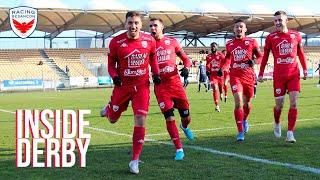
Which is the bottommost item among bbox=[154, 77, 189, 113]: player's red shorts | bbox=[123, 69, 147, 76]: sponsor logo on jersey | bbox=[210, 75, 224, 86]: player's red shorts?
bbox=[210, 75, 224, 86]: player's red shorts

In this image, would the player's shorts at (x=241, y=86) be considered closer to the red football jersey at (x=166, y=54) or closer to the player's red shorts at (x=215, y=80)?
the red football jersey at (x=166, y=54)

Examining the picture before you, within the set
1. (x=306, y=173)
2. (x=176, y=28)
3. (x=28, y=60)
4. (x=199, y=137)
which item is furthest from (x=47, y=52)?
(x=306, y=173)

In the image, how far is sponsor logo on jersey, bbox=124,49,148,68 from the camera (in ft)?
22.4

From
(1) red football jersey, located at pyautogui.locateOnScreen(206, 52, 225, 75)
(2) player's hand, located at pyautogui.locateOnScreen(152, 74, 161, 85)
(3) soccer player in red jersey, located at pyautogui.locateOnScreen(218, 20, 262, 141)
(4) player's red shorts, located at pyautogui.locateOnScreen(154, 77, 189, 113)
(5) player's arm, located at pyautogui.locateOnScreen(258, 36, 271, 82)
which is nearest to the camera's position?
(2) player's hand, located at pyautogui.locateOnScreen(152, 74, 161, 85)

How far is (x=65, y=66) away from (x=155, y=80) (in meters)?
44.4

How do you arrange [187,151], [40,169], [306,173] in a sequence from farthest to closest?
[187,151] < [40,169] < [306,173]

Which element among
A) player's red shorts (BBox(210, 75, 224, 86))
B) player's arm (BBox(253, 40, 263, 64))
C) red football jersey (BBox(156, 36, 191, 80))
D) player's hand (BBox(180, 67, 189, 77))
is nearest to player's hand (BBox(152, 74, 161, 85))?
player's hand (BBox(180, 67, 189, 77))

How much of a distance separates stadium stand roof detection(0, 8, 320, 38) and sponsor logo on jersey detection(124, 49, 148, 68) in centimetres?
4061

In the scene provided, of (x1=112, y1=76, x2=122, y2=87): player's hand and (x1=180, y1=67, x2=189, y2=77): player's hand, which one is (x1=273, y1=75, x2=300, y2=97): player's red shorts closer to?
(x1=180, y1=67, x2=189, y2=77): player's hand

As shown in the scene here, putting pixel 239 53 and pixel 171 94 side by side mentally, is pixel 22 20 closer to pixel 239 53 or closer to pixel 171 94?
pixel 239 53

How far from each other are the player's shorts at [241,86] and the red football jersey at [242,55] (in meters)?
0.08

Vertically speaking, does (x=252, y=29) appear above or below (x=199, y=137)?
above

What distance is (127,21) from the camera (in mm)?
6719

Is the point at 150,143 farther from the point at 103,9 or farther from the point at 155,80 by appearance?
the point at 103,9
